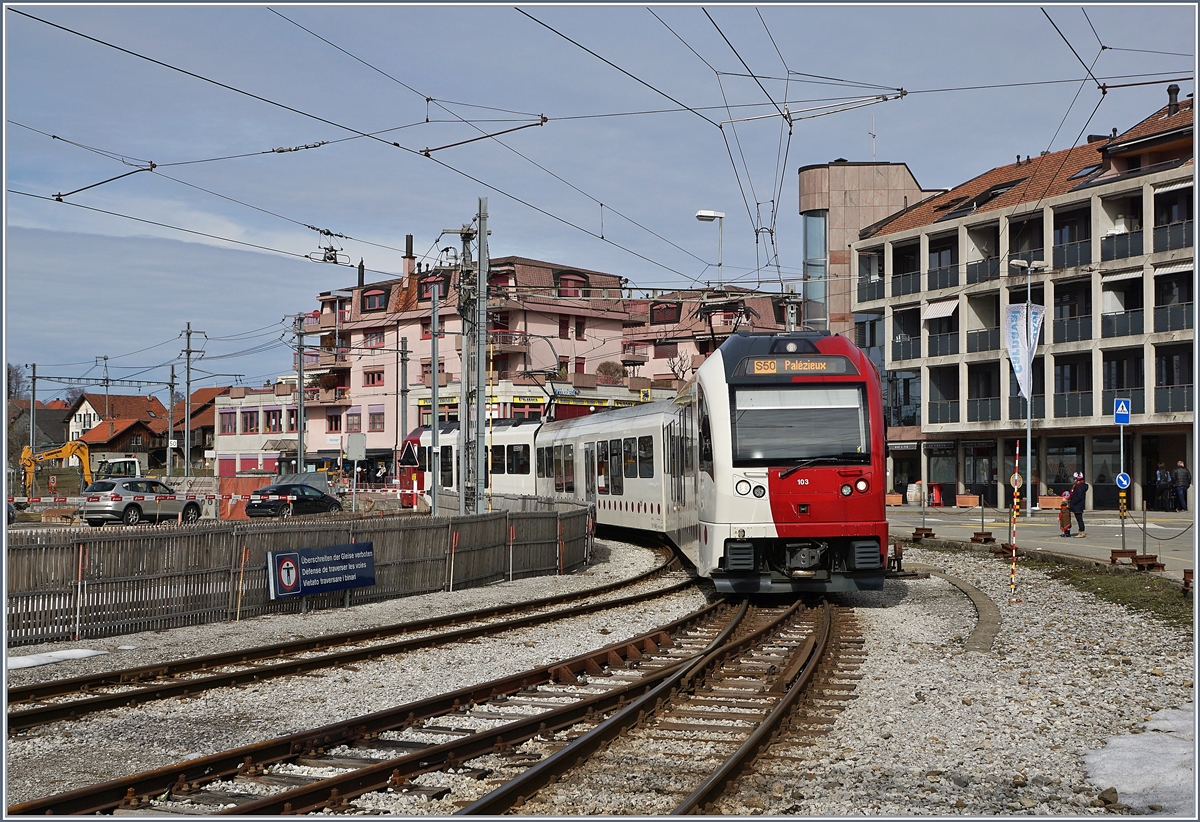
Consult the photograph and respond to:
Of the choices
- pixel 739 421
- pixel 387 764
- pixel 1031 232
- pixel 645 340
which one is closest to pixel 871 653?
pixel 739 421

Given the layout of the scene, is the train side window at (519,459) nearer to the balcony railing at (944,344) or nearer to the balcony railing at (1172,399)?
the balcony railing at (944,344)

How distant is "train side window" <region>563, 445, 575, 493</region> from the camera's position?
32.0 m

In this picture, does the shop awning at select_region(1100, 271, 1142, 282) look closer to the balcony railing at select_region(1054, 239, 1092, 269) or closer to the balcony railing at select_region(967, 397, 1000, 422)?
the balcony railing at select_region(1054, 239, 1092, 269)

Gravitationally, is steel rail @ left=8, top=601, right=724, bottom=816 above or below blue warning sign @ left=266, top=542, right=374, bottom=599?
below

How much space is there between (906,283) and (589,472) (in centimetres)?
2729

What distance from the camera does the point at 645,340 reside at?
83.2 metres

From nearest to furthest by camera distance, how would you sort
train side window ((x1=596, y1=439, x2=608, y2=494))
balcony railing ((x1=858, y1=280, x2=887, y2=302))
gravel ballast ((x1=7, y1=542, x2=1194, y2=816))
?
gravel ballast ((x1=7, y1=542, x2=1194, y2=816)) < train side window ((x1=596, y1=439, x2=608, y2=494)) < balcony railing ((x1=858, y1=280, x2=887, y2=302))

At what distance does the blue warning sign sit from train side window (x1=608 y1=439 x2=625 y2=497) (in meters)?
11.1

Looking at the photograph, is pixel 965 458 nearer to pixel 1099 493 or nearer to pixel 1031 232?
pixel 1099 493

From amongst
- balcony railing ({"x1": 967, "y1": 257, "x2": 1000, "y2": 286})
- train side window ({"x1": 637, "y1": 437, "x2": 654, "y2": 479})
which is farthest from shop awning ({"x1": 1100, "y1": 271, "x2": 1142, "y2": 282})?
train side window ({"x1": 637, "y1": 437, "x2": 654, "y2": 479})

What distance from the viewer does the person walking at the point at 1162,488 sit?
136 feet

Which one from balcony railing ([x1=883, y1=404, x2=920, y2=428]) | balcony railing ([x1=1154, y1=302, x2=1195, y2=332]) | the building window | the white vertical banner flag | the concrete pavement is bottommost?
the concrete pavement

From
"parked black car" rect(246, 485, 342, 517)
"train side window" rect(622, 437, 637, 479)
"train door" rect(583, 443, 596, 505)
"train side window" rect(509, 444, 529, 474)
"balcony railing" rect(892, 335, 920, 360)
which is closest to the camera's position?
"train side window" rect(622, 437, 637, 479)

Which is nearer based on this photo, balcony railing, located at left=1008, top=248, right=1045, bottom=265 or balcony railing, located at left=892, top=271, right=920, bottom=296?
balcony railing, located at left=1008, top=248, right=1045, bottom=265
